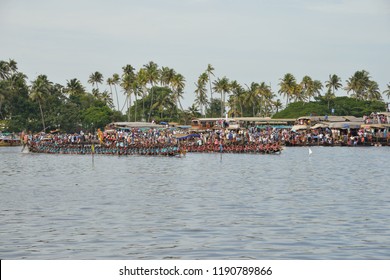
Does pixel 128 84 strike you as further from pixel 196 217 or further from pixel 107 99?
pixel 196 217

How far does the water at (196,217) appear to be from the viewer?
2133 cm

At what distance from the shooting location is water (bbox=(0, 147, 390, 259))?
2133 centimetres

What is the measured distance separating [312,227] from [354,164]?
134 ft

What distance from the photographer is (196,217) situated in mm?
27938

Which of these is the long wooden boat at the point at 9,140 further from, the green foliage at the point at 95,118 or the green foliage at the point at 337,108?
the green foliage at the point at 337,108

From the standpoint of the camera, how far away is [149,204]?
108 feet

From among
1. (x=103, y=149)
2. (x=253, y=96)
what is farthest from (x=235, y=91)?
(x=103, y=149)

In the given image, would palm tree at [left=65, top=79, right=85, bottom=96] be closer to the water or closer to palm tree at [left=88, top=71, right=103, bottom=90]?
palm tree at [left=88, top=71, right=103, bottom=90]

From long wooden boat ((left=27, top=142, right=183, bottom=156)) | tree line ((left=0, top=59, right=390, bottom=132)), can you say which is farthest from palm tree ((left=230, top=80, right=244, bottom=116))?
long wooden boat ((left=27, top=142, right=183, bottom=156))

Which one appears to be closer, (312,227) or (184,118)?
(312,227)

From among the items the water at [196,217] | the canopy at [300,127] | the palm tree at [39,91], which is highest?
the palm tree at [39,91]

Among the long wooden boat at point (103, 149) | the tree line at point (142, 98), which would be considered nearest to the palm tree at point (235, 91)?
the tree line at point (142, 98)
